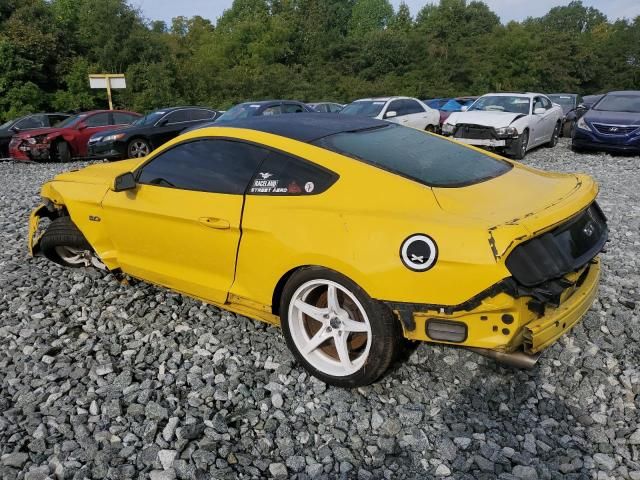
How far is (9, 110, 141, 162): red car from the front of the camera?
13.3 m

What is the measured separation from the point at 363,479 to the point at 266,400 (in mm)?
783

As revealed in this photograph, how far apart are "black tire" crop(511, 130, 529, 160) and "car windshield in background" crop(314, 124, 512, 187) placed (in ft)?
26.0

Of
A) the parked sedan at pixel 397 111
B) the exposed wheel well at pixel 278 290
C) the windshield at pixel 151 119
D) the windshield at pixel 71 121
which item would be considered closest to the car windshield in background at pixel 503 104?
the parked sedan at pixel 397 111

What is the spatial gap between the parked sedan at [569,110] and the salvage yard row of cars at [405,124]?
37mm

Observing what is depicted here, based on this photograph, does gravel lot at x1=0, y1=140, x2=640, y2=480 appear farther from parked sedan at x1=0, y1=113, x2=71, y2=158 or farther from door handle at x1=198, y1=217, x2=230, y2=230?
parked sedan at x1=0, y1=113, x2=71, y2=158

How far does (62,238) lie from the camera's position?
443cm

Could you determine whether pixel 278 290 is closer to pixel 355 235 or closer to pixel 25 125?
pixel 355 235

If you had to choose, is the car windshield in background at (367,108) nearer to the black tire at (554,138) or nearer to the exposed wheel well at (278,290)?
the black tire at (554,138)

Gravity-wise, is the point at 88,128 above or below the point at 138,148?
above

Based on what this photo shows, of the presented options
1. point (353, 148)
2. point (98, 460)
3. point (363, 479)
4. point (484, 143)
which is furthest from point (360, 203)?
point (484, 143)

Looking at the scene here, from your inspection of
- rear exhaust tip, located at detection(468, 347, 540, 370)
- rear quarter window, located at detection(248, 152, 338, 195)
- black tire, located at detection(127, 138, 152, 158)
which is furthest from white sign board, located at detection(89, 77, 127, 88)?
rear exhaust tip, located at detection(468, 347, 540, 370)

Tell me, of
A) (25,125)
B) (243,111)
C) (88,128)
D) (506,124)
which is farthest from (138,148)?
(506,124)

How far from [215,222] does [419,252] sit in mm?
1327

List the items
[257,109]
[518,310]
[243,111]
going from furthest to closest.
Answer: [243,111] → [257,109] → [518,310]
